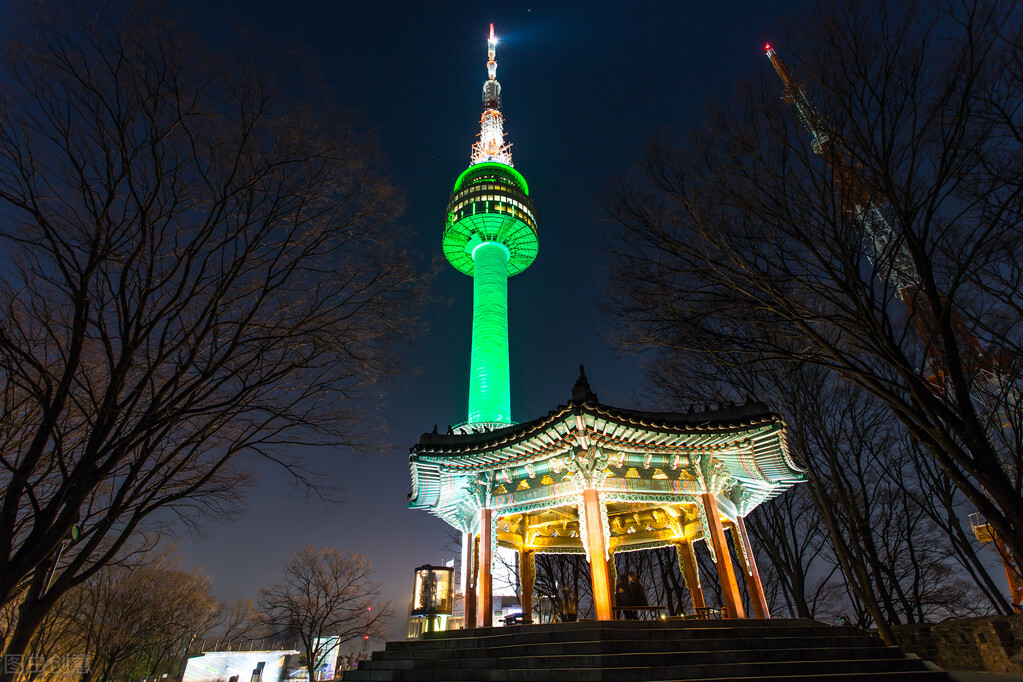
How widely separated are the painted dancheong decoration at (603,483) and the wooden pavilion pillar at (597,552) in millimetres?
25

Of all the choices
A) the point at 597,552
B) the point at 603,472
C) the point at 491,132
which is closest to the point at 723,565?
the point at 597,552

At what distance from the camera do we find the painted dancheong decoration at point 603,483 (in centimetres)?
Answer: 1265

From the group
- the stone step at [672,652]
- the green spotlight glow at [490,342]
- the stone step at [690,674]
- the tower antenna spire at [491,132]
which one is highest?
the tower antenna spire at [491,132]

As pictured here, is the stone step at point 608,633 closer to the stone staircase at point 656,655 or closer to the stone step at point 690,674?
the stone staircase at point 656,655

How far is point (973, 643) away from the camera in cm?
1196

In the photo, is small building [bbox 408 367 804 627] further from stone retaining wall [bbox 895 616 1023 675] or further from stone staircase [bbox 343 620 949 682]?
stone retaining wall [bbox 895 616 1023 675]

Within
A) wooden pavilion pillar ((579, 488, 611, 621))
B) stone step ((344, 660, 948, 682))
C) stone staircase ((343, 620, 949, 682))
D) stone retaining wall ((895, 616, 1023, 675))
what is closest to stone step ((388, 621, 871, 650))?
stone staircase ((343, 620, 949, 682))

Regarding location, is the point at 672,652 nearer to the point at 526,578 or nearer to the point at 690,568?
the point at 526,578

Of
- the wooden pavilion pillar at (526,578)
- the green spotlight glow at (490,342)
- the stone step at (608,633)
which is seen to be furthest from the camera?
the green spotlight glow at (490,342)

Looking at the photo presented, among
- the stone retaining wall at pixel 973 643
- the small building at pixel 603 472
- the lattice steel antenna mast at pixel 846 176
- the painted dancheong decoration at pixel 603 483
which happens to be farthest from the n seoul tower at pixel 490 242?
the lattice steel antenna mast at pixel 846 176

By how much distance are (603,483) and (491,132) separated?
4403 cm

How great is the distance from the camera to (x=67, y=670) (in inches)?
767

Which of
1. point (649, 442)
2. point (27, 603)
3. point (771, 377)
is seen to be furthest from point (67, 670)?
point (771, 377)

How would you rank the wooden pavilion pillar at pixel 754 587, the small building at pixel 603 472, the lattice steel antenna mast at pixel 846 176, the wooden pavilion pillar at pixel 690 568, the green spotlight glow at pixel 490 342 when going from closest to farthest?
the lattice steel antenna mast at pixel 846 176, the small building at pixel 603 472, the wooden pavilion pillar at pixel 754 587, the wooden pavilion pillar at pixel 690 568, the green spotlight glow at pixel 490 342
